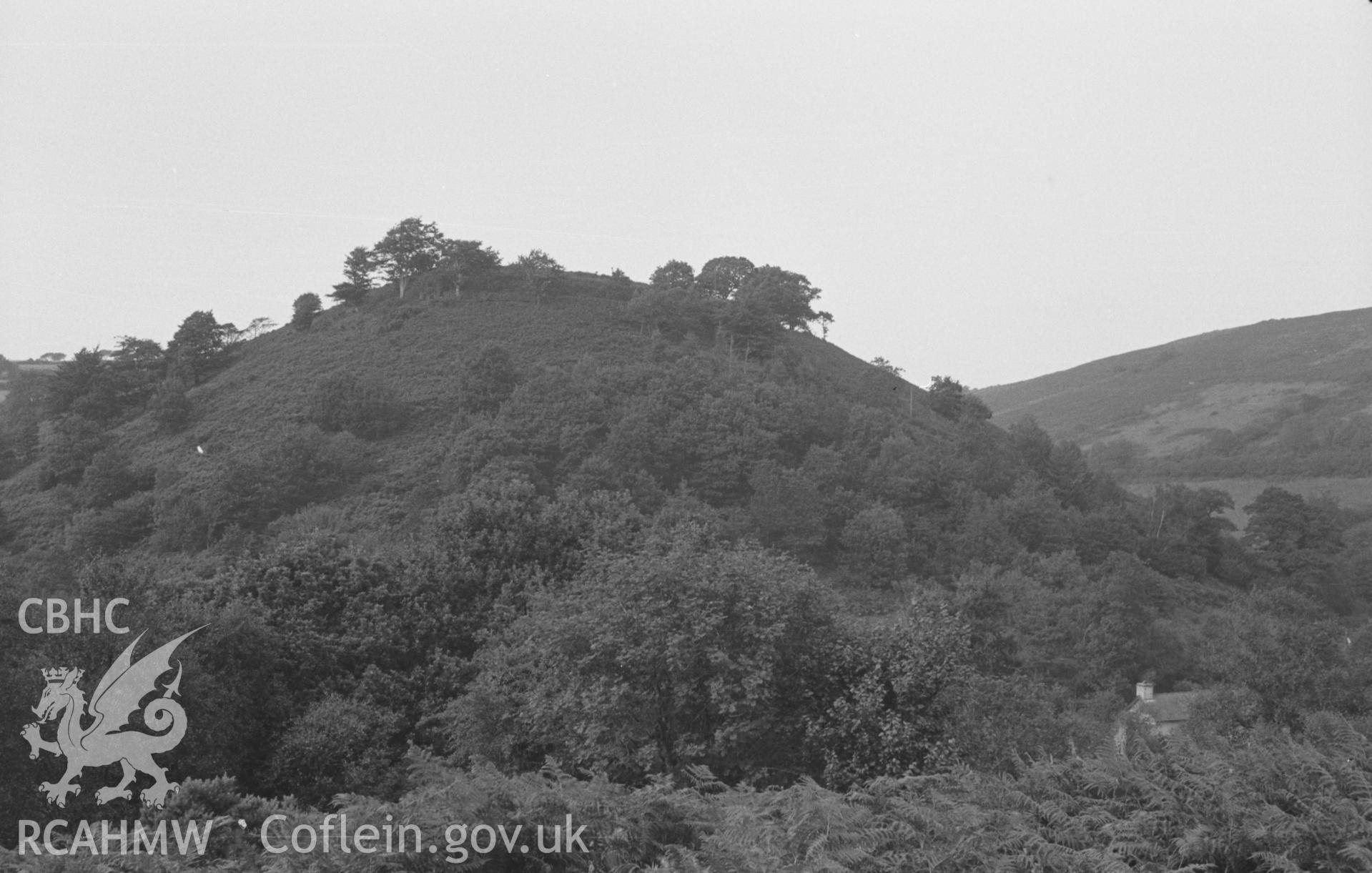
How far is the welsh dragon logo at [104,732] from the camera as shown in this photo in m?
10.7

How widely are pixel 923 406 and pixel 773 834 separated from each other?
277 feet

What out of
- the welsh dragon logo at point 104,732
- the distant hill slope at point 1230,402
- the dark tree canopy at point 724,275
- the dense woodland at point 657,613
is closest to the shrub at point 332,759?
the dense woodland at point 657,613

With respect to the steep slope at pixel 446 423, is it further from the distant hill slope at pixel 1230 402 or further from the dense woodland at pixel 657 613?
the distant hill slope at pixel 1230 402

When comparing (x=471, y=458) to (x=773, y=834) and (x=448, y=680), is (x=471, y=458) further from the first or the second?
(x=773, y=834)

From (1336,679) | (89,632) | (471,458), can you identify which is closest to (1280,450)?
(471,458)

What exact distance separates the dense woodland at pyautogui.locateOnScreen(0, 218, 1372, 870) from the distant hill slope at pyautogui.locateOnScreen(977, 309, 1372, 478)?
30133 millimetres

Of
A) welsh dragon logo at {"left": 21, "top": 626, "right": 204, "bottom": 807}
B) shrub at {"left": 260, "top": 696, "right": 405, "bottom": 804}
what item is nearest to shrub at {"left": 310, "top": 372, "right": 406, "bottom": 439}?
shrub at {"left": 260, "top": 696, "right": 405, "bottom": 804}

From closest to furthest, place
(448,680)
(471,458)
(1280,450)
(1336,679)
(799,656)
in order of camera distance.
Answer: (799,656)
(448,680)
(1336,679)
(471,458)
(1280,450)

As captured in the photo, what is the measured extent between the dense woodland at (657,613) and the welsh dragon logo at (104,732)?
0.37 m

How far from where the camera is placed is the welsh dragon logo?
1071 cm

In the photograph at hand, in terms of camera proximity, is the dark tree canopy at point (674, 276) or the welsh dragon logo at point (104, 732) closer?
the welsh dragon logo at point (104, 732)

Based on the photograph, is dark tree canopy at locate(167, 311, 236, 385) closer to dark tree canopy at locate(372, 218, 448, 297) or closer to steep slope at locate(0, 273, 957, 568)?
steep slope at locate(0, 273, 957, 568)

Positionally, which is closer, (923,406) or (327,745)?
(327,745)

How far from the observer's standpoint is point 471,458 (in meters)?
56.6
